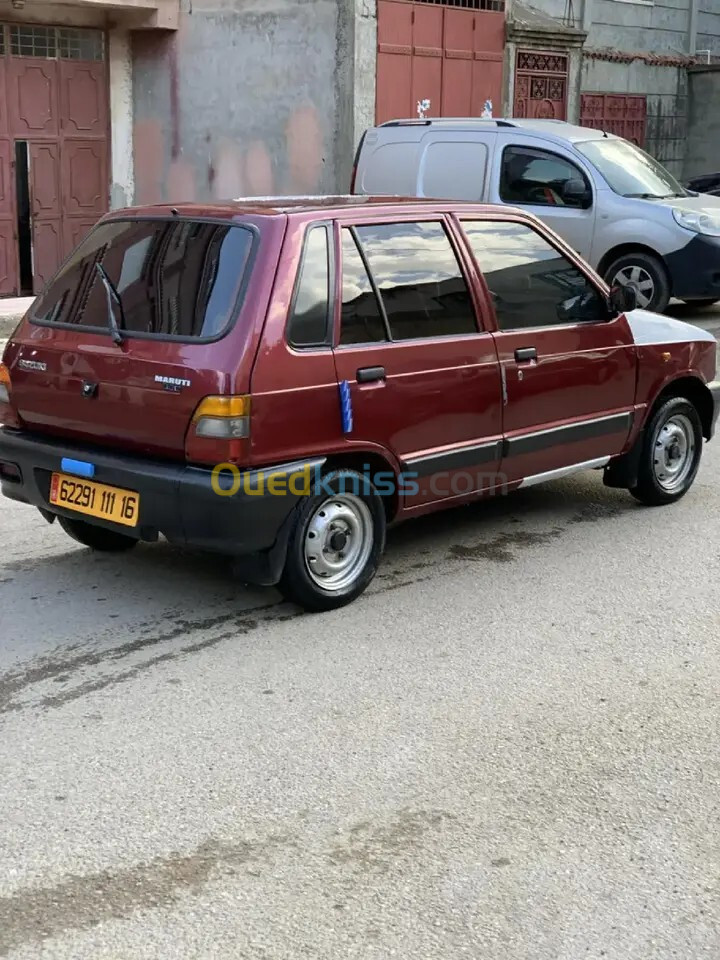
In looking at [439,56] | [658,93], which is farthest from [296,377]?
[658,93]

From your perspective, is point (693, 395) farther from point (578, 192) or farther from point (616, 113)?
point (616, 113)

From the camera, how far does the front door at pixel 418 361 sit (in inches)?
201

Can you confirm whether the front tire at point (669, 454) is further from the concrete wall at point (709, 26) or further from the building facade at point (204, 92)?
the concrete wall at point (709, 26)

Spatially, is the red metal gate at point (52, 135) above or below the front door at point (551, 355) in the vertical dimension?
above

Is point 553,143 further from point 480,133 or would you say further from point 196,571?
point 196,571

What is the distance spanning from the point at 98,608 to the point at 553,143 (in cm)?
892

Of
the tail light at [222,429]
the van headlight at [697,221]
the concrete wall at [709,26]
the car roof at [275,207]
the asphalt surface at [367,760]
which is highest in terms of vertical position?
the concrete wall at [709,26]

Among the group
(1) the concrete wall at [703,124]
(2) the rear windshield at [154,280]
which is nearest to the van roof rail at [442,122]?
(2) the rear windshield at [154,280]

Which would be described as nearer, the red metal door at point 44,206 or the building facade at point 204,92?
the building facade at point 204,92

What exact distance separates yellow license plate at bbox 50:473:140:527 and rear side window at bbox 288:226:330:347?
0.90m

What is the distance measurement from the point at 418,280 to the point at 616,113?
757 inches

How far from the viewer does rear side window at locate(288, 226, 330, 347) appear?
485 centimetres

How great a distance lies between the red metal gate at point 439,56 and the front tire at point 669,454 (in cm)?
986

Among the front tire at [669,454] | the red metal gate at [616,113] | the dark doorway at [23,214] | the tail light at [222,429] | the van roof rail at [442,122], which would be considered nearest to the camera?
the tail light at [222,429]
